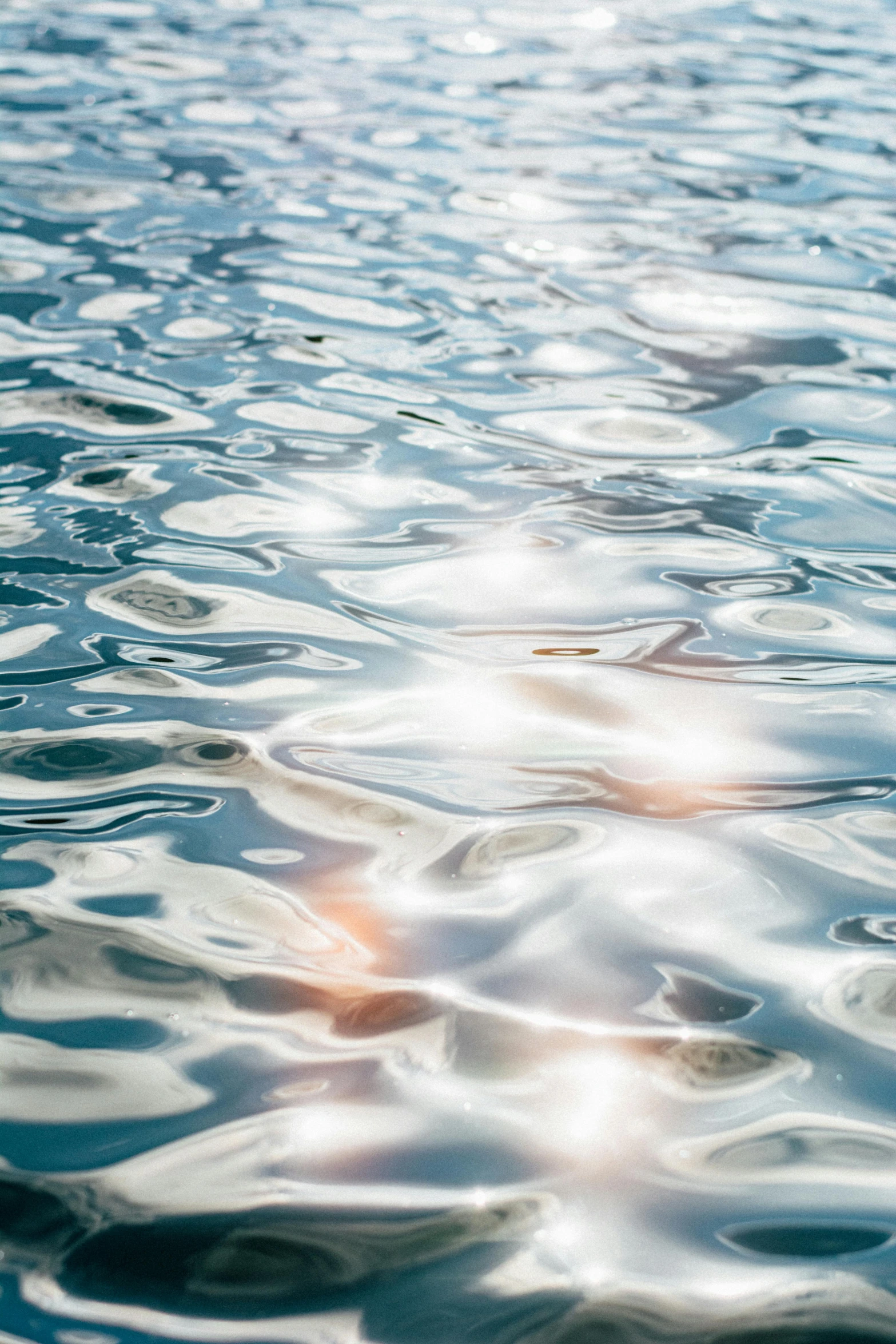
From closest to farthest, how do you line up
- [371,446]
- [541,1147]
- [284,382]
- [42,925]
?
[541,1147] < [42,925] < [371,446] < [284,382]

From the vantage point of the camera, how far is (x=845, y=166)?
536 cm

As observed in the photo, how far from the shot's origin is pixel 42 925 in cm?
166

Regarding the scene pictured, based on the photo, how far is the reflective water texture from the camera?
4.25ft

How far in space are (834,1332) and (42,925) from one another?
1.06 metres

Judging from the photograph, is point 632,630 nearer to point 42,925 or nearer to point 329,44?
point 42,925

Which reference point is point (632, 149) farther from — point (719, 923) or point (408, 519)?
point (719, 923)

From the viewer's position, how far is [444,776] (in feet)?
6.47

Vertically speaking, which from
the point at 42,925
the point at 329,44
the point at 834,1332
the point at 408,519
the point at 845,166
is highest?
the point at 329,44

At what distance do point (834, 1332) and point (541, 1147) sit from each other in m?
0.34

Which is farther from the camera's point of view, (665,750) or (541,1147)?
(665,750)

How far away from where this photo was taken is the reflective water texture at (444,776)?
1.29 metres

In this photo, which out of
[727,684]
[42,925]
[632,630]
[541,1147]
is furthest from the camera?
[632,630]

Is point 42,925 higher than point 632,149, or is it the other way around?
point 632,149

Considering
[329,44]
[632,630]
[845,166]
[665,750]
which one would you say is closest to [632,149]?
[845,166]
